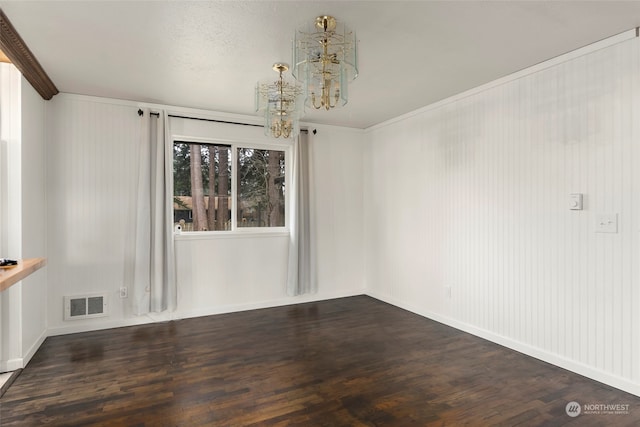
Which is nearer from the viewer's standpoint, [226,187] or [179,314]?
[179,314]

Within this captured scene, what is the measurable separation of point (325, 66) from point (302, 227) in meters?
2.92

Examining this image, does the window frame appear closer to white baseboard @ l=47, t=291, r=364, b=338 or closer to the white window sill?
the white window sill

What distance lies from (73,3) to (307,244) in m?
3.49

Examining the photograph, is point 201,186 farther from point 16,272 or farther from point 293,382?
point 293,382

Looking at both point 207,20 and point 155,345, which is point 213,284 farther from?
point 207,20

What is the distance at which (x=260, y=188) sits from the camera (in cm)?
491

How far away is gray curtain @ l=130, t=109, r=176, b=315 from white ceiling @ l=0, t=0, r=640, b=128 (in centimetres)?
54

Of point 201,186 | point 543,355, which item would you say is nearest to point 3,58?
point 201,186

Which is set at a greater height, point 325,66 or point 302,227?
point 325,66

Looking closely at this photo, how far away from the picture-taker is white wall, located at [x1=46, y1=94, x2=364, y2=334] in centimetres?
377

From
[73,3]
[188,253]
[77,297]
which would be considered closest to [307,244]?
[188,253]

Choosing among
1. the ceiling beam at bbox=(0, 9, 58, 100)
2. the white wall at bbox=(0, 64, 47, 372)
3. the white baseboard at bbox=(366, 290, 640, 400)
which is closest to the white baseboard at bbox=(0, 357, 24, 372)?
the white wall at bbox=(0, 64, 47, 372)

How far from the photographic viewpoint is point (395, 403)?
2.37m

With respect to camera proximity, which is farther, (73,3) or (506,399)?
(506,399)
